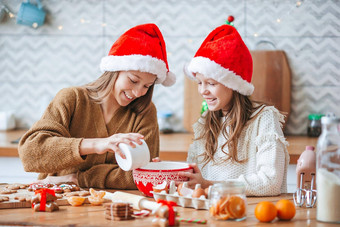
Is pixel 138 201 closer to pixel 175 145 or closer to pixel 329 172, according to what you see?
pixel 329 172

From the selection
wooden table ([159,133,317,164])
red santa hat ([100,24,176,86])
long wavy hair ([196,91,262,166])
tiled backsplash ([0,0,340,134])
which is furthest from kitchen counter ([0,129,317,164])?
red santa hat ([100,24,176,86])

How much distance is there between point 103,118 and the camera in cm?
188

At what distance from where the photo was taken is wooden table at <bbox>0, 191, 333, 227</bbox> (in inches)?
45.2

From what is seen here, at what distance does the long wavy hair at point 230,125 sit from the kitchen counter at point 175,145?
423mm

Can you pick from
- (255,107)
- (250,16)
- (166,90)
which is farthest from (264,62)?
(255,107)

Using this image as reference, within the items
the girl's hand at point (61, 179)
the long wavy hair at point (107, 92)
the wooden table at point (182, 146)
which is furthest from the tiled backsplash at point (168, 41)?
the girl's hand at point (61, 179)

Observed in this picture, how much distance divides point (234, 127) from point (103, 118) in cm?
52

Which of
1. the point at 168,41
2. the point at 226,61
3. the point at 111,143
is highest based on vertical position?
the point at 168,41

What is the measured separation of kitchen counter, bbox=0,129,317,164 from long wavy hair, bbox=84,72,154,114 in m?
0.48

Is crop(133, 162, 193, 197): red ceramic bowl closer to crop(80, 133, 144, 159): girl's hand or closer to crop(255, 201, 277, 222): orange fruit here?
crop(80, 133, 144, 159): girl's hand

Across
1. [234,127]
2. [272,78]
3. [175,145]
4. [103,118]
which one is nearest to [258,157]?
[234,127]

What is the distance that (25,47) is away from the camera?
3.24 m

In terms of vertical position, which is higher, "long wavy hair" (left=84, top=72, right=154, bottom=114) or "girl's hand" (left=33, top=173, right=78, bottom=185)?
"long wavy hair" (left=84, top=72, right=154, bottom=114)

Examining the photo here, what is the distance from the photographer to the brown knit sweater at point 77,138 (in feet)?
5.23
